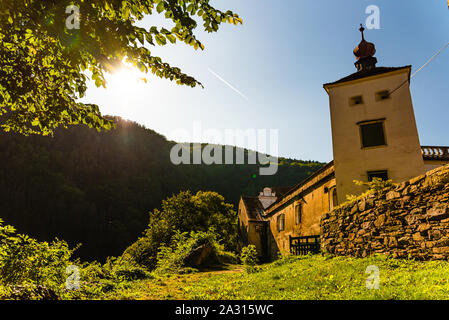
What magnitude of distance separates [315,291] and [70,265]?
6778 mm

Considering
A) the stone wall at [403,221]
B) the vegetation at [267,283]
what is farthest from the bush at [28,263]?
the stone wall at [403,221]

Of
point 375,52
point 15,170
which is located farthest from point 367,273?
point 15,170

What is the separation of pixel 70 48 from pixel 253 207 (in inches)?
1296

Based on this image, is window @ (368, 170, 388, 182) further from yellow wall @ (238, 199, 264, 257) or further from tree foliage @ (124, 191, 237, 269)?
yellow wall @ (238, 199, 264, 257)

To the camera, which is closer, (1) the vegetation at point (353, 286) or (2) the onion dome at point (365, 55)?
(1) the vegetation at point (353, 286)

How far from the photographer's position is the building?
46.3 feet

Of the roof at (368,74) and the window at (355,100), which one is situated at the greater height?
the roof at (368,74)

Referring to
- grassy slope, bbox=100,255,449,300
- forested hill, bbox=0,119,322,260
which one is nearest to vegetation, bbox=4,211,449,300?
grassy slope, bbox=100,255,449,300

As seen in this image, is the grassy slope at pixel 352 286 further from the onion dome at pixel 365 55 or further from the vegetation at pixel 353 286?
the onion dome at pixel 365 55

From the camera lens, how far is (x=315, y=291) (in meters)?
5.38

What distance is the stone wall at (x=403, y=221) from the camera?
5586mm

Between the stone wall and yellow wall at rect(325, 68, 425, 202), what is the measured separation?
6.09 m

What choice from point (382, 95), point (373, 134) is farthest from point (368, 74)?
point (373, 134)
